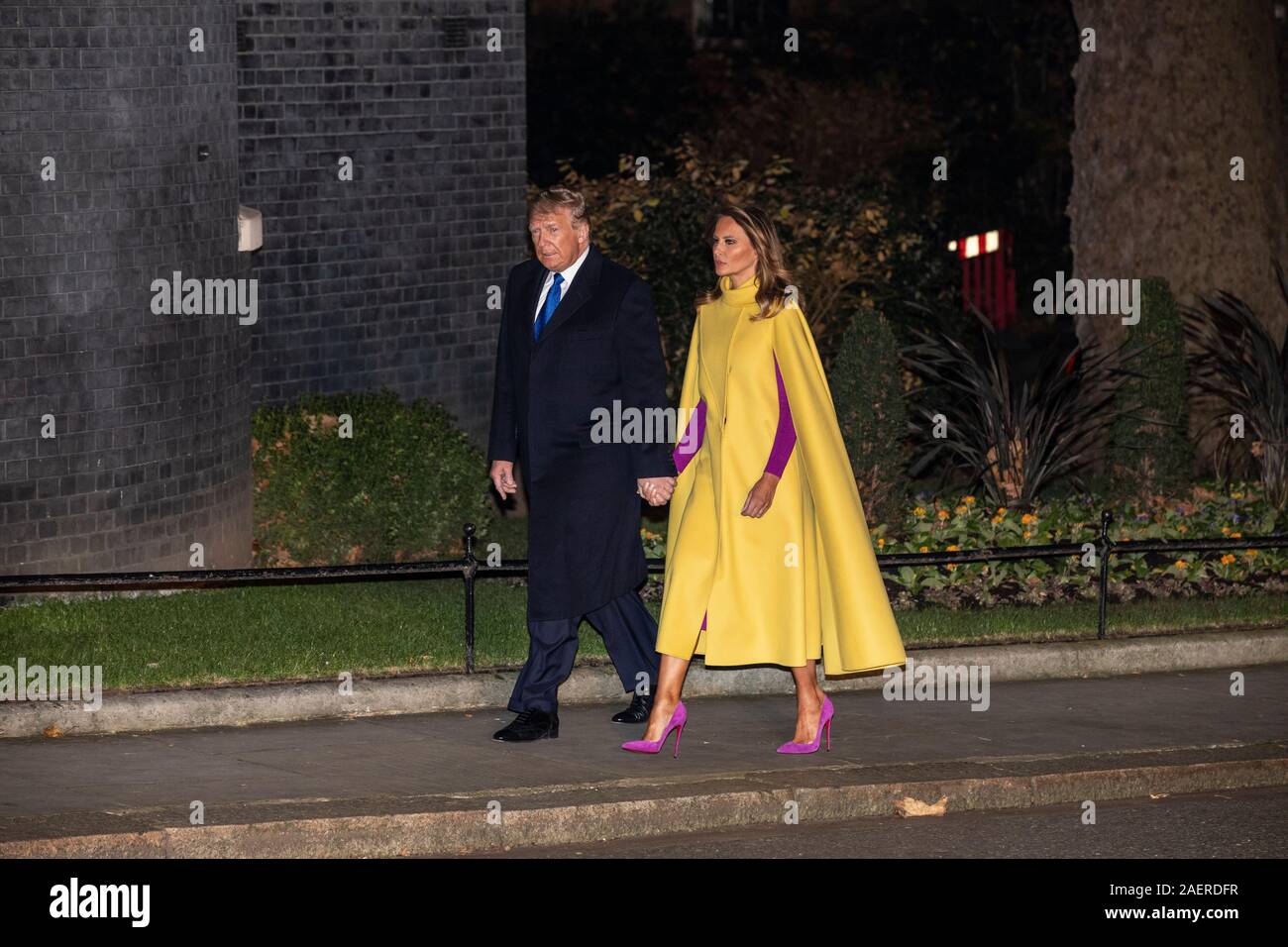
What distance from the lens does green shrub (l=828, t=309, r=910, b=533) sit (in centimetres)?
1195

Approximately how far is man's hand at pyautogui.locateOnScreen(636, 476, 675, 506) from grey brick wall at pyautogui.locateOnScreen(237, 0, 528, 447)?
17.3ft

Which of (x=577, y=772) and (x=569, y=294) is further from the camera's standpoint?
(x=569, y=294)

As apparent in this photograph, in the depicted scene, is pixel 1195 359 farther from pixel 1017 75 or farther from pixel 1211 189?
pixel 1017 75

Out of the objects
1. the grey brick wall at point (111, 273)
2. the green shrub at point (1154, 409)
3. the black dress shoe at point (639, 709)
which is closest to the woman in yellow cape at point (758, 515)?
the black dress shoe at point (639, 709)

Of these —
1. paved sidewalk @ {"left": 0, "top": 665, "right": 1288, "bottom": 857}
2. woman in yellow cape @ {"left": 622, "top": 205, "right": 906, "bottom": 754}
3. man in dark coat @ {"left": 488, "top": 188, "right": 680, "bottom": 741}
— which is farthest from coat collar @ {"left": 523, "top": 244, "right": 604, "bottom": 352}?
paved sidewalk @ {"left": 0, "top": 665, "right": 1288, "bottom": 857}

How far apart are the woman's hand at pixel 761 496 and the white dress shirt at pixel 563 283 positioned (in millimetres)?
1065

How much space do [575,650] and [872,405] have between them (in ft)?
12.5

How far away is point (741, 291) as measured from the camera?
8281mm

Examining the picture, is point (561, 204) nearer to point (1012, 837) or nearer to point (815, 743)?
point (815, 743)

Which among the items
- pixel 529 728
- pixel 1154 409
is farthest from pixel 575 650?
pixel 1154 409

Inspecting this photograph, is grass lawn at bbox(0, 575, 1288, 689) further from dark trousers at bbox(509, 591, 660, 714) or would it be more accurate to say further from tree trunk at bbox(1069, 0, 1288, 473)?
tree trunk at bbox(1069, 0, 1288, 473)

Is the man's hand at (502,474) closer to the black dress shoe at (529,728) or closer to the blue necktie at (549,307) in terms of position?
the blue necktie at (549,307)

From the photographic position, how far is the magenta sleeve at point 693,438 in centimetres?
844

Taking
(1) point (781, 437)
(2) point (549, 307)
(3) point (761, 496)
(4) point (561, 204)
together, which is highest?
(4) point (561, 204)
